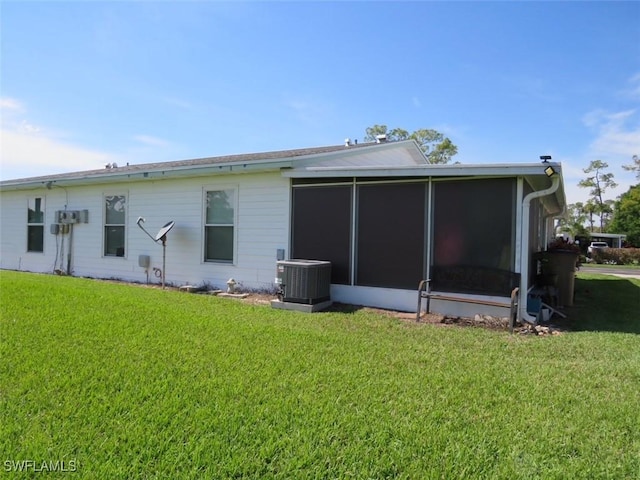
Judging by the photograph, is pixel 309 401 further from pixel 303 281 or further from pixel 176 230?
pixel 176 230

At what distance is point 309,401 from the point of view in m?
2.97

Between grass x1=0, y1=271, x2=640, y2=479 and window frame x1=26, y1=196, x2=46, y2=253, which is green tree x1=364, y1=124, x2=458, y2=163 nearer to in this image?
window frame x1=26, y1=196, x2=46, y2=253

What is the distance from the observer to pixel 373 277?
690cm

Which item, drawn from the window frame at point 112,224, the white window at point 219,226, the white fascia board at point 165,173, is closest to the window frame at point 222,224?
the white window at point 219,226

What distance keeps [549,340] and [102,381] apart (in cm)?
505

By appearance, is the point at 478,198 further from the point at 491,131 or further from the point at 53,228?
the point at 53,228

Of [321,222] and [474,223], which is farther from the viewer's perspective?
[321,222]

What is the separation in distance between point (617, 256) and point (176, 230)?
1145 inches

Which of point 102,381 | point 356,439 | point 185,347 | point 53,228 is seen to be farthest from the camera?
point 53,228

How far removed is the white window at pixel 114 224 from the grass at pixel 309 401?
4.95 metres

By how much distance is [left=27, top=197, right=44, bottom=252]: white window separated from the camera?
38.0 feet

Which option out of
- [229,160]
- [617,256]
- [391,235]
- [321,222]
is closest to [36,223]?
[229,160]

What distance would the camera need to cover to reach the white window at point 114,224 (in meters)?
9.94

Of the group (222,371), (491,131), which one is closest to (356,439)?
(222,371)
